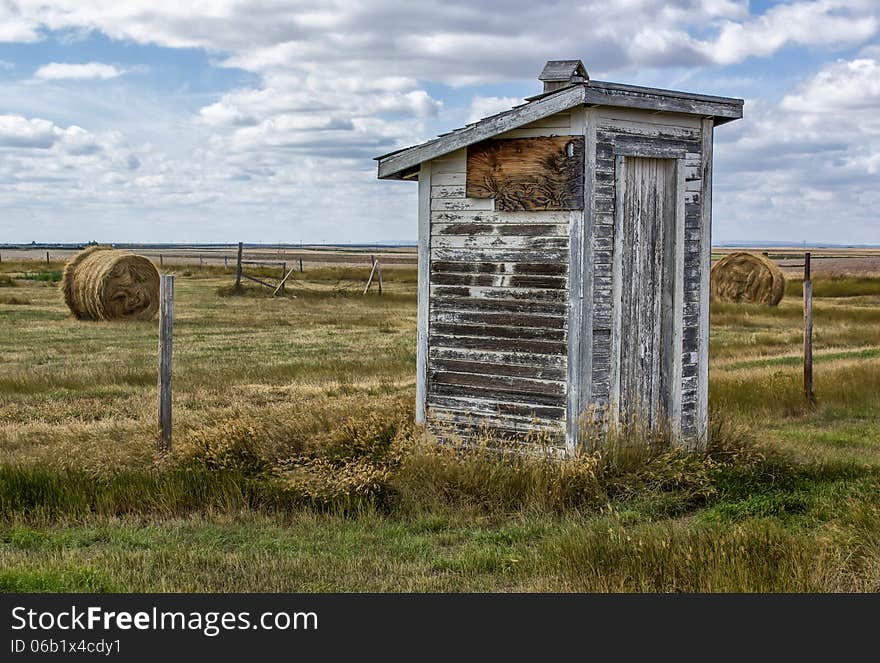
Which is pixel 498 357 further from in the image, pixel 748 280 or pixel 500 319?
pixel 748 280

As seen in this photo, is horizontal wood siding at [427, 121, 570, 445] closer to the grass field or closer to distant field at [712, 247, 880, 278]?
the grass field

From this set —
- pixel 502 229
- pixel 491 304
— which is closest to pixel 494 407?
pixel 491 304

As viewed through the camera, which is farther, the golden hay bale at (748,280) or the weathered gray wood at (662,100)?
the golden hay bale at (748,280)

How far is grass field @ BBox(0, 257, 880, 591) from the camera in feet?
20.0

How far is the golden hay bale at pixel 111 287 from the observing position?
25.8 metres

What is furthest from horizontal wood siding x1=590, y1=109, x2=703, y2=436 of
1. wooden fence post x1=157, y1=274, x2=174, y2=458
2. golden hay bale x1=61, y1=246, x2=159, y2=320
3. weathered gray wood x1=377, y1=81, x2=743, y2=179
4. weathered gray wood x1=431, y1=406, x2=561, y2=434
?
golden hay bale x1=61, y1=246, x2=159, y2=320

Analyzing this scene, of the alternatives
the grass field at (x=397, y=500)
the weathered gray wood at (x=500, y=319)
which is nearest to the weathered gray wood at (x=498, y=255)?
the weathered gray wood at (x=500, y=319)

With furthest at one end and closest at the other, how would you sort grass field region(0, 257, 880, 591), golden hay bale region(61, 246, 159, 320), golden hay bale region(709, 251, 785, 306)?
golden hay bale region(709, 251, 785, 306) < golden hay bale region(61, 246, 159, 320) < grass field region(0, 257, 880, 591)

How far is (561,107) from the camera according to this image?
337 inches

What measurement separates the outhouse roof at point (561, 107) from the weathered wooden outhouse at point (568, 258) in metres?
0.01

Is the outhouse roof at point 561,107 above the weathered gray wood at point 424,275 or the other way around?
above

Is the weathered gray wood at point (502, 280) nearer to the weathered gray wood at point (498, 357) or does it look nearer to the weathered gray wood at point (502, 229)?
the weathered gray wood at point (502, 229)

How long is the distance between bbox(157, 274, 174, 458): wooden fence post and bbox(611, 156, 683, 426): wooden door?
3943 millimetres

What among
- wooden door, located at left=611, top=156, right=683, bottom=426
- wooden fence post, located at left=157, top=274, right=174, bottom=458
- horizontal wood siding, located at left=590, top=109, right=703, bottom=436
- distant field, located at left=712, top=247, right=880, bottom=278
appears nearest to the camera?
horizontal wood siding, located at left=590, top=109, right=703, bottom=436
